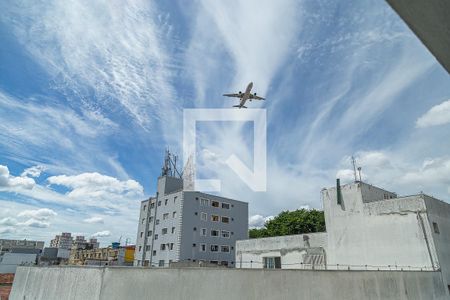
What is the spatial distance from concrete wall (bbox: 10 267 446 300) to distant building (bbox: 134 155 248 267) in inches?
1282

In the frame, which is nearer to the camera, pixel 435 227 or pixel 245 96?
pixel 435 227

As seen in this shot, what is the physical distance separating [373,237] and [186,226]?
29216 mm

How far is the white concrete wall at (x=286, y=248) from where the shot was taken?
2166 centimetres

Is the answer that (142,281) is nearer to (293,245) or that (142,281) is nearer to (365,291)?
(365,291)

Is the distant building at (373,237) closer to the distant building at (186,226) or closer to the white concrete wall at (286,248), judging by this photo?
the white concrete wall at (286,248)

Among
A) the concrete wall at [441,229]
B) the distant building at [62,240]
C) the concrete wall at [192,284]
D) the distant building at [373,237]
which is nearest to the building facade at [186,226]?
the distant building at [373,237]

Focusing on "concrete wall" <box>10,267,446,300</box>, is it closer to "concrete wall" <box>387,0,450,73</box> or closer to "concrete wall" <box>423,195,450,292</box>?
"concrete wall" <box>423,195,450,292</box>

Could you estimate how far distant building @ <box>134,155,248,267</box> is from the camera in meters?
Result: 42.4

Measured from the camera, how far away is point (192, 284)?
7555mm

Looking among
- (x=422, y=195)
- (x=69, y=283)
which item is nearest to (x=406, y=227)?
(x=422, y=195)

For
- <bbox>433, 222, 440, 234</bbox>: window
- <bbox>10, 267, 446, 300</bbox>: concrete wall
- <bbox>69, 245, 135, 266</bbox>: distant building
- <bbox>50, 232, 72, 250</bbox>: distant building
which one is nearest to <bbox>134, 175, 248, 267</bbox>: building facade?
<bbox>69, 245, 135, 266</bbox>: distant building

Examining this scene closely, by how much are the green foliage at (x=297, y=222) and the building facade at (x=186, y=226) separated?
23.0 ft

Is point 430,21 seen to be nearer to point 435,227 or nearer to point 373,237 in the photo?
point 435,227

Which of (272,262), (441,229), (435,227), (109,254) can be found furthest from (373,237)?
(109,254)
